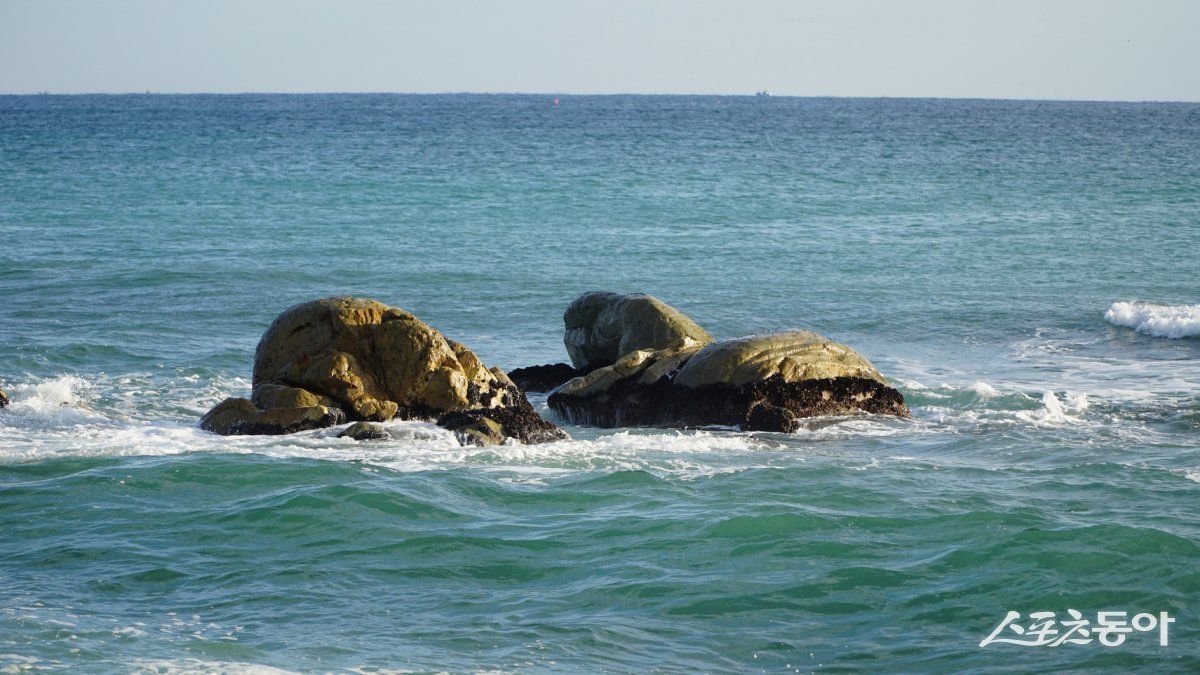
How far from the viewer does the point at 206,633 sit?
8031 millimetres

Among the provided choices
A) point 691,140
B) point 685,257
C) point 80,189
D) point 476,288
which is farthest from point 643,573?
point 691,140

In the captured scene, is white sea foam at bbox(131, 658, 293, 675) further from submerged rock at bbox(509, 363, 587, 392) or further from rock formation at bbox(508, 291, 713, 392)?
submerged rock at bbox(509, 363, 587, 392)

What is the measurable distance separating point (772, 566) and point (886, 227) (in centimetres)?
2495

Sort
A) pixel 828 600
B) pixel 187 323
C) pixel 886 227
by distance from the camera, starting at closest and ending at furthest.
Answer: pixel 828 600
pixel 187 323
pixel 886 227

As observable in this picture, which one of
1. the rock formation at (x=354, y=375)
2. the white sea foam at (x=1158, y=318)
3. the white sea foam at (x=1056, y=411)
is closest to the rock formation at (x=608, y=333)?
the rock formation at (x=354, y=375)

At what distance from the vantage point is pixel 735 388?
13.6 m

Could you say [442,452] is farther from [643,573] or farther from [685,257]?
[685,257]

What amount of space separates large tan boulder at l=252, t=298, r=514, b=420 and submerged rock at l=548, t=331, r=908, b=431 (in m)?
1.34

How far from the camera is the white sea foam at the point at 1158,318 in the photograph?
19.4 meters

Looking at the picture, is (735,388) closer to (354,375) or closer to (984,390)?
(984,390)

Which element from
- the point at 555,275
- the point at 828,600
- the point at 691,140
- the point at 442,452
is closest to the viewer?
the point at 828,600

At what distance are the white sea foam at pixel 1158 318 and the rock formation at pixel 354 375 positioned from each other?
35.2 ft

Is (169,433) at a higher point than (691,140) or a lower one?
lower

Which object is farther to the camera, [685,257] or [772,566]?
[685,257]
